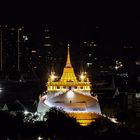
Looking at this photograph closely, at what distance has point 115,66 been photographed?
72.1 meters

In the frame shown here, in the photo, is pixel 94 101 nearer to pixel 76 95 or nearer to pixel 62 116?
pixel 76 95

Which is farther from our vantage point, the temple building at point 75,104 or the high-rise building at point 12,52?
the high-rise building at point 12,52

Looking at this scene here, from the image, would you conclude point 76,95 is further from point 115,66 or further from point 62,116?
point 115,66

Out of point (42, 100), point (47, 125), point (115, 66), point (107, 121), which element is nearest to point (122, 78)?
point (115, 66)

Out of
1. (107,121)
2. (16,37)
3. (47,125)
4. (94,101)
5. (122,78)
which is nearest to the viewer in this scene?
(47,125)

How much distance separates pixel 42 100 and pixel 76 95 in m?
1.92

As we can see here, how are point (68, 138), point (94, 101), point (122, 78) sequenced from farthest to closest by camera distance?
point (122, 78) < point (94, 101) < point (68, 138)

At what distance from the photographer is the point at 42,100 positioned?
33.9m

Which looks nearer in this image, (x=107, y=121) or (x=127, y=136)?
(x=127, y=136)

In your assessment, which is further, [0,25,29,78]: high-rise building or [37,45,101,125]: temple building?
[0,25,29,78]: high-rise building

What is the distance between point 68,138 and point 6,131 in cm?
184

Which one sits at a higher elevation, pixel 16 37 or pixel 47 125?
pixel 16 37

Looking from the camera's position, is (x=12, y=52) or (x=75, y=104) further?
(x=12, y=52)

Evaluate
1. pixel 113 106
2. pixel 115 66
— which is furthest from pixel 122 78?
pixel 113 106
